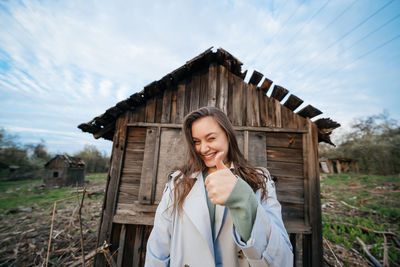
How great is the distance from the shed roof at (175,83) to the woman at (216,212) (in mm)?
2079

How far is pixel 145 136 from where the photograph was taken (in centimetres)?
372

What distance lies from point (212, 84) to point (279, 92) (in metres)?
1.56

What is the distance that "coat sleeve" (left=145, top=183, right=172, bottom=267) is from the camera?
161cm

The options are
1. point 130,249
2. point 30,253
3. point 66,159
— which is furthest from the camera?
point 66,159

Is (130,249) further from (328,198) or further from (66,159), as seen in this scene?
(66,159)

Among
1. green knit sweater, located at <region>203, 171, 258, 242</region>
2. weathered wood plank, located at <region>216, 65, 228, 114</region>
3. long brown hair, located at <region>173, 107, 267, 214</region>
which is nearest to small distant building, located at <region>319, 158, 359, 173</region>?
weathered wood plank, located at <region>216, 65, 228, 114</region>

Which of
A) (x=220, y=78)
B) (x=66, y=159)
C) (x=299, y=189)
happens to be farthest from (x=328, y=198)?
(x=66, y=159)

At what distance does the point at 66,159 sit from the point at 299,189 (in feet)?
61.5

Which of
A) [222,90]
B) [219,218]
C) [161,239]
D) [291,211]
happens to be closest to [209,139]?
[219,218]

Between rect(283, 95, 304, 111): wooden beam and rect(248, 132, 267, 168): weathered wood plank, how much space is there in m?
0.86

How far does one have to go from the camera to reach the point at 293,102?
134 inches

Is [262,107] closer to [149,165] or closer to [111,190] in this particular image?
[149,165]

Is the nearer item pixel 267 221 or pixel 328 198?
pixel 267 221

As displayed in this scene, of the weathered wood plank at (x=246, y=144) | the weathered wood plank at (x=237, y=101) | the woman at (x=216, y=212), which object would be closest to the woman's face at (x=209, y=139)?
the woman at (x=216, y=212)
